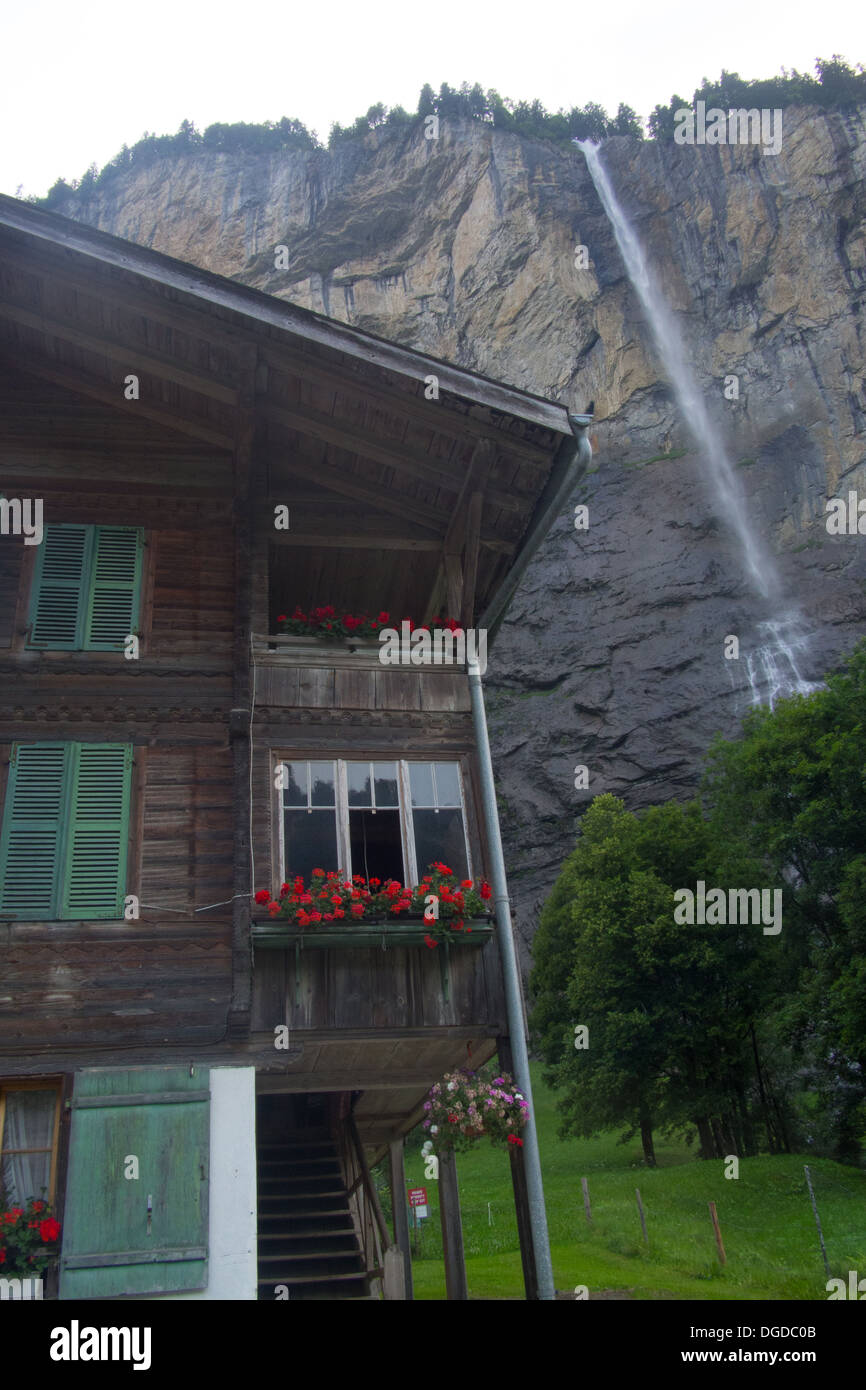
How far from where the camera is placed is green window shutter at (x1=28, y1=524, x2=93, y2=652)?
1264cm

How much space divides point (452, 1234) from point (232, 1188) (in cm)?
563

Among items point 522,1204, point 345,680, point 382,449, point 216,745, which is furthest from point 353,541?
point 522,1204

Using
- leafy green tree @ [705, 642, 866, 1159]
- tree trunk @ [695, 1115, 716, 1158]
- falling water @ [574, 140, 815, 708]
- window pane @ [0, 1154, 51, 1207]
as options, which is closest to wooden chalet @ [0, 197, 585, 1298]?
window pane @ [0, 1154, 51, 1207]

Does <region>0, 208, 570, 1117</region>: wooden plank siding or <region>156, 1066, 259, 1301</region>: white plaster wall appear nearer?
Result: <region>156, 1066, 259, 1301</region>: white plaster wall

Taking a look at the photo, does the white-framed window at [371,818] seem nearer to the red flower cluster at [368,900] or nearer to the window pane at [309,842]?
the window pane at [309,842]

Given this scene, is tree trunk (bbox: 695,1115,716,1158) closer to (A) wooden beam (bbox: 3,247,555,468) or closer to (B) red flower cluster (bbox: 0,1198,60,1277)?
(A) wooden beam (bbox: 3,247,555,468)

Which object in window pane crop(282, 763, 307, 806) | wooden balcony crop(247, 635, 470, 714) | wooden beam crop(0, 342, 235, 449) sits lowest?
window pane crop(282, 763, 307, 806)

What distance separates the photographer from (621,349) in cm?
7119

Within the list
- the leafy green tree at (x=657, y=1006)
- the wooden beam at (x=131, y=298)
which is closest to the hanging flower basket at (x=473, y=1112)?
the wooden beam at (x=131, y=298)

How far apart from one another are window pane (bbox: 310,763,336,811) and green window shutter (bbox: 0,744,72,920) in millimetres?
2734

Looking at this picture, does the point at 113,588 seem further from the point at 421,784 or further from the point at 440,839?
the point at 440,839

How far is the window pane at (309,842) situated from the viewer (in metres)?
11.8

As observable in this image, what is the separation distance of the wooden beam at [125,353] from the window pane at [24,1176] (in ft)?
29.0
